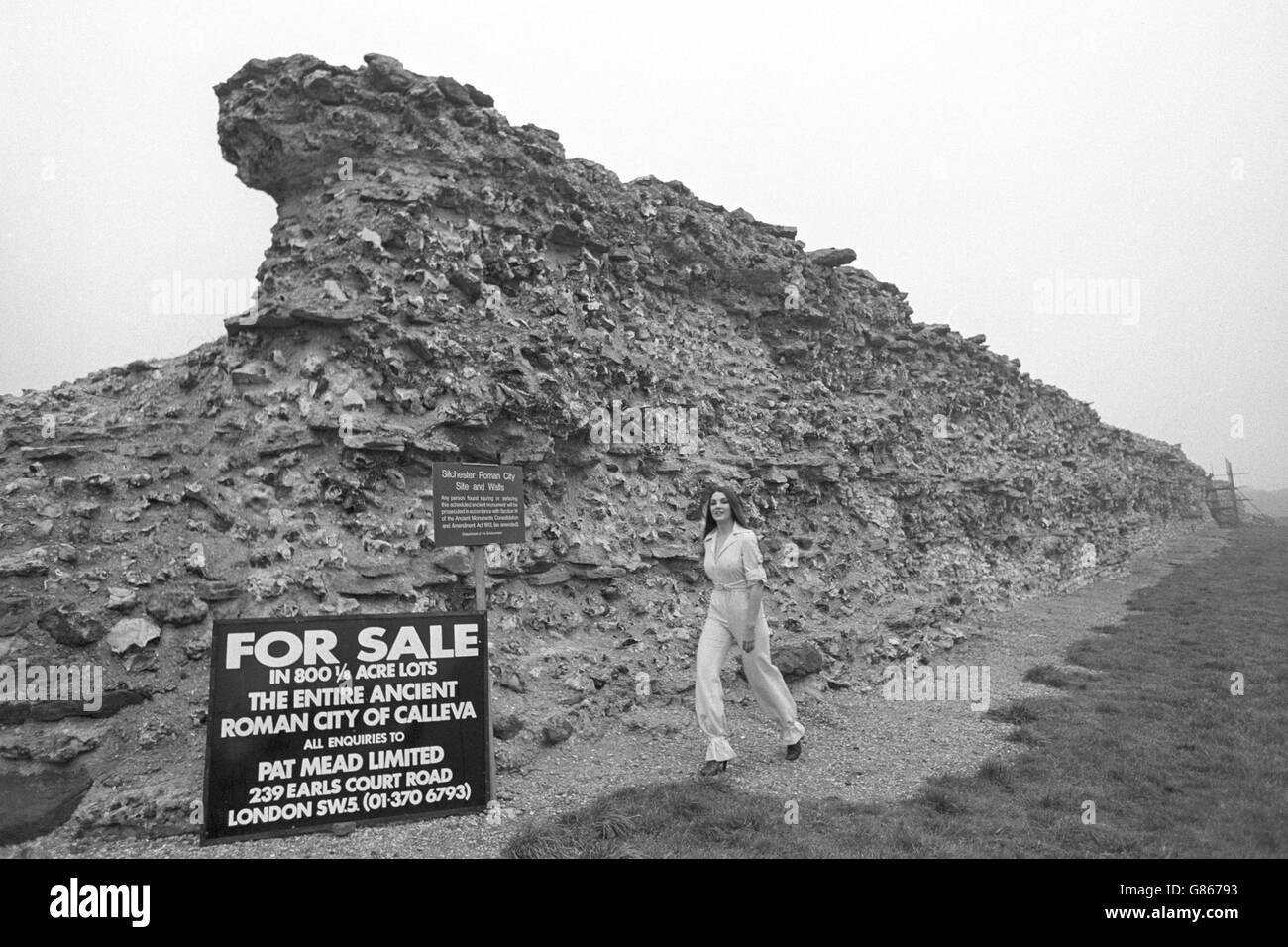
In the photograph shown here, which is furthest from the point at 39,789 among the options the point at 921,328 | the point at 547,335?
the point at 921,328

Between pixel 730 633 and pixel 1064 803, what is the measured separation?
328 cm

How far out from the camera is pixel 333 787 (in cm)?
591

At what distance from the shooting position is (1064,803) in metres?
6.50

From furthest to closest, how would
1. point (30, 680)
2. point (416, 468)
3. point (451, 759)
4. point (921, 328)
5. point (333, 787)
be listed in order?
point (921, 328) < point (416, 468) < point (30, 680) < point (451, 759) < point (333, 787)

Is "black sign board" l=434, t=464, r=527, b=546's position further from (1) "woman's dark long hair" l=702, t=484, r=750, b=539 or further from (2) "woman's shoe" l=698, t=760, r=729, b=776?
(2) "woman's shoe" l=698, t=760, r=729, b=776

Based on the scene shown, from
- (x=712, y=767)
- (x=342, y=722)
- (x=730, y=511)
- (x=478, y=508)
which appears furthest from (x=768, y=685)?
(x=342, y=722)

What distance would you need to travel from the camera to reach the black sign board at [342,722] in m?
5.72

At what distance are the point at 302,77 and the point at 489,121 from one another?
298cm

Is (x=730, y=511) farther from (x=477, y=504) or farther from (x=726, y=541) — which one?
(x=477, y=504)

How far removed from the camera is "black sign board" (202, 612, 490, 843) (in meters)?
5.72

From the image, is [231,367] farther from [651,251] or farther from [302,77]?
[651,251]

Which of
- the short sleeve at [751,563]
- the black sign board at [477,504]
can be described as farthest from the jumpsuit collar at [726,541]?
the black sign board at [477,504]

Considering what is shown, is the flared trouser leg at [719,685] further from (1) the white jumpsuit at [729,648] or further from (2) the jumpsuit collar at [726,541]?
(2) the jumpsuit collar at [726,541]

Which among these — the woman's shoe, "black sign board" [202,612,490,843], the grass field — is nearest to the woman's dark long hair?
the woman's shoe
